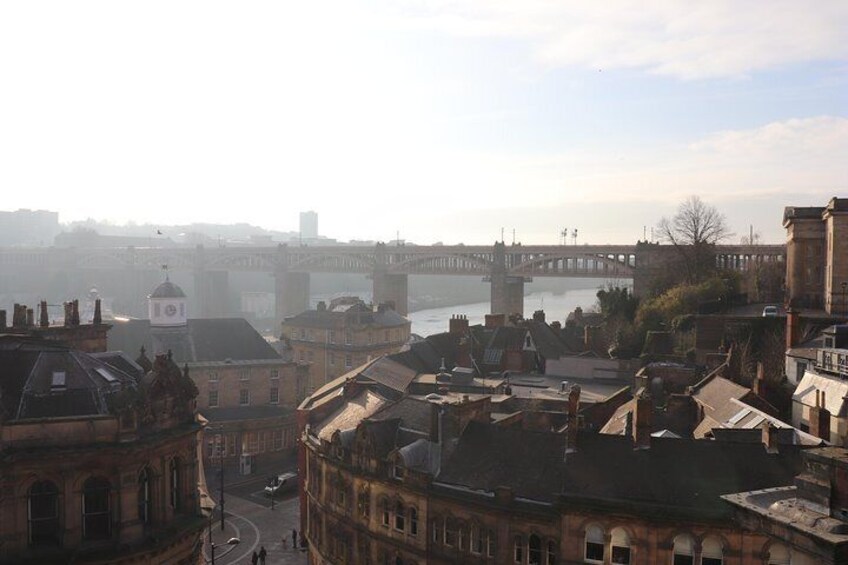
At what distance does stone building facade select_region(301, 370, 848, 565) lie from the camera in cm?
2173

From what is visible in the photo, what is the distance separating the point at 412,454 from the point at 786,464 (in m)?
12.1

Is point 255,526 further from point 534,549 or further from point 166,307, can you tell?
point 166,307

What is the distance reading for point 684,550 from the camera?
21.6 m

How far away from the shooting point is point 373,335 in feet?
233

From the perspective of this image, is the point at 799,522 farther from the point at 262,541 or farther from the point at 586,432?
the point at 262,541

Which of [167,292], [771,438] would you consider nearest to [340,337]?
[167,292]

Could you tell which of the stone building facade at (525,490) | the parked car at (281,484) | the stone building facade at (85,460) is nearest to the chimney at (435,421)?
the stone building facade at (525,490)

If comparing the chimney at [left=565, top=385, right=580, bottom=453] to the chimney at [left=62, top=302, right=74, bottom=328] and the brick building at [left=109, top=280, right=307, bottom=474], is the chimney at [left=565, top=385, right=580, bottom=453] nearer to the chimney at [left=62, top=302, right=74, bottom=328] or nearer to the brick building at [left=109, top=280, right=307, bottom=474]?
the chimney at [left=62, top=302, right=74, bottom=328]

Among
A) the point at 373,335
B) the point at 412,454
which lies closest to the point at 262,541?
the point at 412,454

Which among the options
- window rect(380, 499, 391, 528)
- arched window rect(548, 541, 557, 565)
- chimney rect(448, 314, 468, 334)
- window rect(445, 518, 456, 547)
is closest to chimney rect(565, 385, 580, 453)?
arched window rect(548, 541, 557, 565)

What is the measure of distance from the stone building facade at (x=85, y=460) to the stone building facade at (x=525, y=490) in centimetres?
763

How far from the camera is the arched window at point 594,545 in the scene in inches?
888

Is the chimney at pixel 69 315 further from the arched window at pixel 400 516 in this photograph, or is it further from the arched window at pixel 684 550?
the arched window at pixel 684 550

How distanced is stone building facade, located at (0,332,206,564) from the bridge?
183 ft
